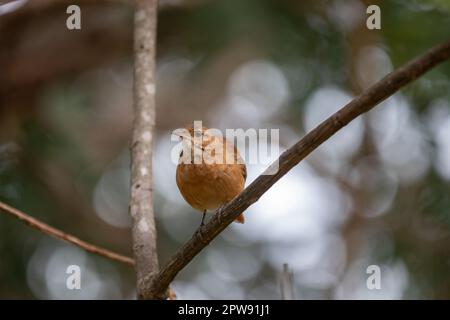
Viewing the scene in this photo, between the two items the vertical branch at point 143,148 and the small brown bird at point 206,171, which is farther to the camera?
the small brown bird at point 206,171

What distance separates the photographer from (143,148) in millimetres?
3646

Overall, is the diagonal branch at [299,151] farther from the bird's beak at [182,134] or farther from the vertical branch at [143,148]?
the bird's beak at [182,134]

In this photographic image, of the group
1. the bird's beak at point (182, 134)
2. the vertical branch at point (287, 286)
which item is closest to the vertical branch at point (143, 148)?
the bird's beak at point (182, 134)

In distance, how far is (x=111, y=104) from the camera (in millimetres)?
8359

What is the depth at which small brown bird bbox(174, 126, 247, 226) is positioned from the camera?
3641 millimetres

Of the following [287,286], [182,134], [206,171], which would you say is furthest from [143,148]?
[287,286]

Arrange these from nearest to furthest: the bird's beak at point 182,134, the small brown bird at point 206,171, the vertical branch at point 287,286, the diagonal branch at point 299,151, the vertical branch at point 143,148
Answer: the diagonal branch at point 299,151, the vertical branch at point 287,286, the vertical branch at point 143,148, the small brown bird at point 206,171, the bird's beak at point 182,134

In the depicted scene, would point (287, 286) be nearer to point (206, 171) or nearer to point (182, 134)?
point (206, 171)

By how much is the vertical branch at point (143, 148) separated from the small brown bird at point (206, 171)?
0.68 feet

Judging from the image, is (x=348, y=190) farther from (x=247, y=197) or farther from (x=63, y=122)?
(x=247, y=197)

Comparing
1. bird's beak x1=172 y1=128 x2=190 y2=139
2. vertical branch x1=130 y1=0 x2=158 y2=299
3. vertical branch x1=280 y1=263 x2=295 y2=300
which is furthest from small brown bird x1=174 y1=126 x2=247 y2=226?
vertical branch x1=280 y1=263 x2=295 y2=300

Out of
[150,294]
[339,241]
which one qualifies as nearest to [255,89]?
[339,241]

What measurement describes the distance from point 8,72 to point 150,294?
4.80 meters

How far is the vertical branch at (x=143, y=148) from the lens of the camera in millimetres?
3221
